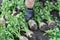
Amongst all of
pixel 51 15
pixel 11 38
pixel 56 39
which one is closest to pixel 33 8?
pixel 51 15

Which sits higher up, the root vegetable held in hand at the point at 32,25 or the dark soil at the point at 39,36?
the root vegetable held in hand at the point at 32,25

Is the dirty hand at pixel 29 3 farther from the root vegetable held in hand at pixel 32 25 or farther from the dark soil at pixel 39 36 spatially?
the dark soil at pixel 39 36

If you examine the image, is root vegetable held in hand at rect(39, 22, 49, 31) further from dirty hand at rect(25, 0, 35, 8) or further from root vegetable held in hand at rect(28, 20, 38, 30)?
dirty hand at rect(25, 0, 35, 8)

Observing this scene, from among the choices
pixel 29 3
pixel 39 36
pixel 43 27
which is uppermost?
pixel 29 3

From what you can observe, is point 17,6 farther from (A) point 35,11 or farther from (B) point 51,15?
(B) point 51,15

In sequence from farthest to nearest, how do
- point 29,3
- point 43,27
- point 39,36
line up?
point 29,3 → point 43,27 → point 39,36

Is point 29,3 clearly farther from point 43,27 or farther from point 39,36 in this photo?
point 39,36

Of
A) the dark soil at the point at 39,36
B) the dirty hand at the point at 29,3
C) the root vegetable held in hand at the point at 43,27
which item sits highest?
the dirty hand at the point at 29,3

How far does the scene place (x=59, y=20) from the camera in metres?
4.98

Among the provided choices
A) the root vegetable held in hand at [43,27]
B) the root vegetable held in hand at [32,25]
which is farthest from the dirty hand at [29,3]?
the root vegetable held in hand at [43,27]

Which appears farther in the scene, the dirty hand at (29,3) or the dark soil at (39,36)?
the dirty hand at (29,3)

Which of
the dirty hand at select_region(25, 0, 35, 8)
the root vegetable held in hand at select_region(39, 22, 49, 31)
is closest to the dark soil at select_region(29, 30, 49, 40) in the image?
the root vegetable held in hand at select_region(39, 22, 49, 31)

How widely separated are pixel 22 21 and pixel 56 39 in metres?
1.43

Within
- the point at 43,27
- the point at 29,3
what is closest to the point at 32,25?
the point at 43,27
